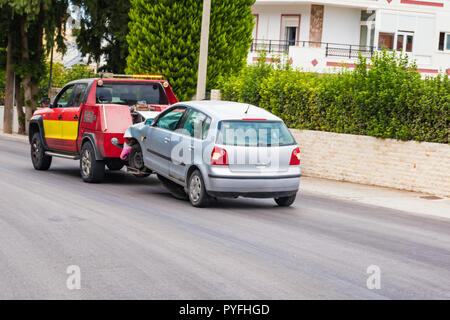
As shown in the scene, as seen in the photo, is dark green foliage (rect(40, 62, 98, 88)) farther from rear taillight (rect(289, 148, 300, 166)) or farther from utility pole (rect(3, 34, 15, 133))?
rear taillight (rect(289, 148, 300, 166))

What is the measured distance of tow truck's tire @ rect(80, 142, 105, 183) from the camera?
602 inches

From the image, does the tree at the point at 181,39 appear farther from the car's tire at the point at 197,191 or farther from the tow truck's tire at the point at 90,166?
the car's tire at the point at 197,191

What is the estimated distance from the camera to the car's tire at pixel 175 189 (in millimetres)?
14112

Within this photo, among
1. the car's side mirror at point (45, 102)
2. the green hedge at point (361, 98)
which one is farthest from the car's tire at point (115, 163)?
the green hedge at point (361, 98)

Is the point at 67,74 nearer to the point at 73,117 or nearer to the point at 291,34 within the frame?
Answer: the point at 291,34

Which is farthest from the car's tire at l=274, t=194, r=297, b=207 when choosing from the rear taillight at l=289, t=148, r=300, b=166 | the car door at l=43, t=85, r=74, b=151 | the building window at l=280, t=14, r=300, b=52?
the building window at l=280, t=14, r=300, b=52

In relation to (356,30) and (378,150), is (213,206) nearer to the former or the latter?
(378,150)

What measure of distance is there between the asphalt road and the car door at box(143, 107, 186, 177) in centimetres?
63

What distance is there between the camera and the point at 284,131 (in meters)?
13.1

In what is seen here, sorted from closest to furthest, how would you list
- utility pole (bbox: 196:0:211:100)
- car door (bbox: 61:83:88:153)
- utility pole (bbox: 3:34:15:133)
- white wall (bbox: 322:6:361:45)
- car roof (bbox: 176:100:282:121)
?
car roof (bbox: 176:100:282:121)
car door (bbox: 61:83:88:153)
utility pole (bbox: 196:0:211:100)
utility pole (bbox: 3:34:15:133)
white wall (bbox: 322:6:361:45)
